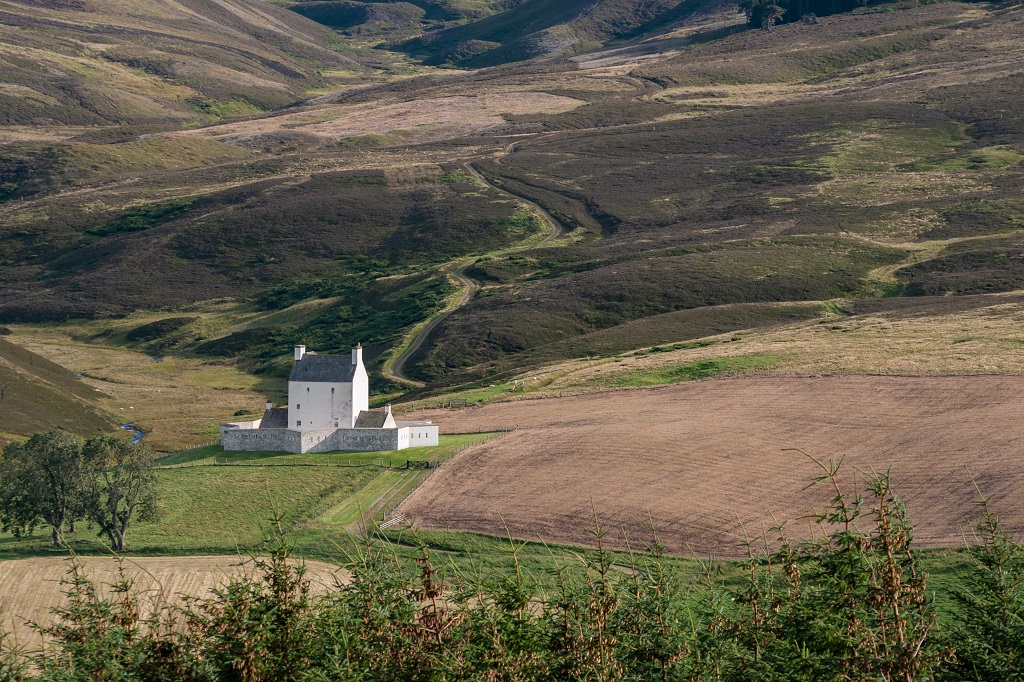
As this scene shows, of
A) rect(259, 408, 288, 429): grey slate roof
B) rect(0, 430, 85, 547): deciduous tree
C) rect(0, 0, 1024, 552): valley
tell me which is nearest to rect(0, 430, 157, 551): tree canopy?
rect(0, 430, 85, 547): deciduous tree

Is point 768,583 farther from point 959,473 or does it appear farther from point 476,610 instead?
point 959,473

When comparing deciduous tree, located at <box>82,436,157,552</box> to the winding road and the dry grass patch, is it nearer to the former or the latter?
the dry grass patch

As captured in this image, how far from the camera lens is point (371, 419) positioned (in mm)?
78438

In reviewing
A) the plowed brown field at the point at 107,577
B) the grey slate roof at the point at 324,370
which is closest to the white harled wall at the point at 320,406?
the grey slate roof at the point at 324,370

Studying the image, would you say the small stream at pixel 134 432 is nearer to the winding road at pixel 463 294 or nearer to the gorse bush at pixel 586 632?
the winding road at pixel 463 294

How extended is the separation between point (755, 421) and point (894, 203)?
4444 inches

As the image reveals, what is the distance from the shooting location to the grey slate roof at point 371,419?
255 feet

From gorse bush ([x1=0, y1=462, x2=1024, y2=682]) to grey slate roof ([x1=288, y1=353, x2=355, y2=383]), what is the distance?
181 feet

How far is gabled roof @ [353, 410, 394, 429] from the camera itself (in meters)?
77.2

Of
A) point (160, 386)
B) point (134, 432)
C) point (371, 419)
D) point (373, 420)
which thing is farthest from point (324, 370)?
point (160, 386)

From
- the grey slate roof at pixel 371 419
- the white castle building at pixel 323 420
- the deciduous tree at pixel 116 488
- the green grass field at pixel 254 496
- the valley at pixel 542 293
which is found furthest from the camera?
the valley at pixel 542 293

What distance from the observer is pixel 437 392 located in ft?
332

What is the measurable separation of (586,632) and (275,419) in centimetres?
6102

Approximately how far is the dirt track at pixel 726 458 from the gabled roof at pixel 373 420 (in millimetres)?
4342
